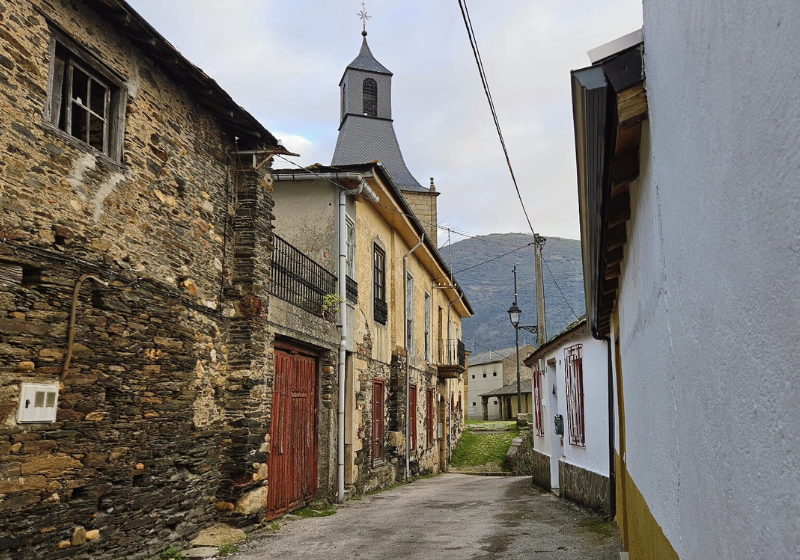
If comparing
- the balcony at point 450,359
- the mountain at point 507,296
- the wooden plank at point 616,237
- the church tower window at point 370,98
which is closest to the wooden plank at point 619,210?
the wooden plank at point 616,237

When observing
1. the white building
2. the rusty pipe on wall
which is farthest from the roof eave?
the white building

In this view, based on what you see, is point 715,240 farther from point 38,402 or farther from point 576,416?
point 576,416

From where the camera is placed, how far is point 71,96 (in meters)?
5.99

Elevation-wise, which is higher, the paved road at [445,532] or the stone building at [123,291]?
the stone building at [123,291]

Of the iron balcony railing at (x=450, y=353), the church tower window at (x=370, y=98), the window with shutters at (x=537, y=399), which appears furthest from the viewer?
the church tower window at (x=370, y=98)

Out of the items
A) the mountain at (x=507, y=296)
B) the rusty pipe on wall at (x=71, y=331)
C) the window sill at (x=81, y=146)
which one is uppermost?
the mountain at (x=507, y=296)

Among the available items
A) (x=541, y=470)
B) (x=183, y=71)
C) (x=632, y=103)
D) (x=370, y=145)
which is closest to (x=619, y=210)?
(x=632, y=103)

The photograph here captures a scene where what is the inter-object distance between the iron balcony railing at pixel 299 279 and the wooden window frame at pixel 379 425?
307 centimetres

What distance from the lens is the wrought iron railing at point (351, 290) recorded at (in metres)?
12.6

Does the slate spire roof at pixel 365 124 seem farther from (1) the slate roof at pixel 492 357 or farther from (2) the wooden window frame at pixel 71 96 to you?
(1) the slate roof at pixel 492 357

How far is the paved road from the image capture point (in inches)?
293

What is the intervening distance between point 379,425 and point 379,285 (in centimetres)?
291

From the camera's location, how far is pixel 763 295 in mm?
1310

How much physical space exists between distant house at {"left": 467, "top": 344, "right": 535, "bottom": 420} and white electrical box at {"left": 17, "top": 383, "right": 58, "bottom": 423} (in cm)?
5399
